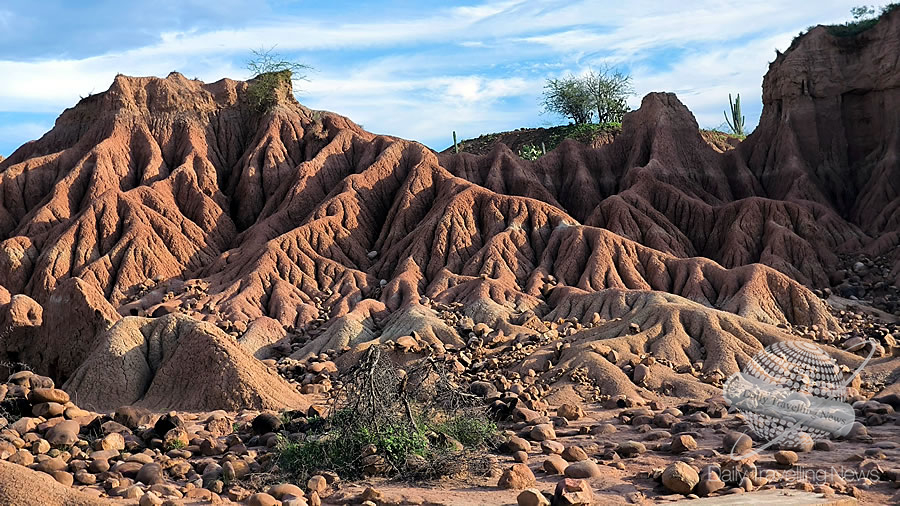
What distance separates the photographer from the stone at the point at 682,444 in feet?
51.6

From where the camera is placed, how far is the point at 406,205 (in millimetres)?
45719

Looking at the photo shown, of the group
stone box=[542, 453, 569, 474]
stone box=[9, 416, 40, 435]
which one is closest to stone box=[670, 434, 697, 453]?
stone box=[542, 453, 569, 474]

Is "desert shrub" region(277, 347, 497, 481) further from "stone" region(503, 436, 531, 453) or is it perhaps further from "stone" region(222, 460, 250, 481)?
"stone" region(222, 460, 250, 481)

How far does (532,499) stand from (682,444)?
5.07m

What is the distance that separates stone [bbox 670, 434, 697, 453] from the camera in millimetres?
15742

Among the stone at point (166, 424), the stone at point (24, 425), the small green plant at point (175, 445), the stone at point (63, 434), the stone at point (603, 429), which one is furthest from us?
the stone at point (603, 429)

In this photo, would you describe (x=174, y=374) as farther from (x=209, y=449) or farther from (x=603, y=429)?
(x=603, y=429)

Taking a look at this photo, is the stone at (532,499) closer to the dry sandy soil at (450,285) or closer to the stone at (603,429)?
the dry sandy soil at (450,285)

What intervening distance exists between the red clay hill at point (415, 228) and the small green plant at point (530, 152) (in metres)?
16.3

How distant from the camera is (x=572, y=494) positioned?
11914mm

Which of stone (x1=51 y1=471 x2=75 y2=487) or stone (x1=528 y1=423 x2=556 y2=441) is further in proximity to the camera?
stone (x1=528 y1=423 x2=556 y2=441)

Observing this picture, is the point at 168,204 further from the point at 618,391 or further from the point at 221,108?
the point at 618,391

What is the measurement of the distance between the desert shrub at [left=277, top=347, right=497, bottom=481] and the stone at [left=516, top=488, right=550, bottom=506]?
7.66 feet

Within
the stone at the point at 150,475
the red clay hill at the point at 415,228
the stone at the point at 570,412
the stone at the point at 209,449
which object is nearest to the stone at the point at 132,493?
the stone at the point at 150,475
